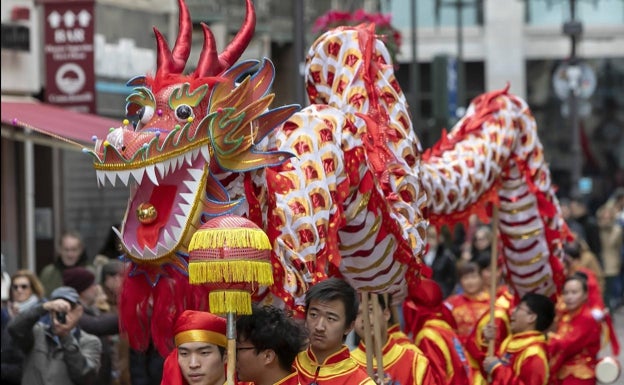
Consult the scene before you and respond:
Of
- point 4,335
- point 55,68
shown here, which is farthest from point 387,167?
point 55,68

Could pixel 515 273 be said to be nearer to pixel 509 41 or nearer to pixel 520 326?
pixel 520 326

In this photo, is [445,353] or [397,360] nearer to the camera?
[397,360]

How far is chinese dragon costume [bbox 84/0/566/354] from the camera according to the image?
8320 millimetres

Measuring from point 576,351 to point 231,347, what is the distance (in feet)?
20.2

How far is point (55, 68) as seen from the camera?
62.5 feet

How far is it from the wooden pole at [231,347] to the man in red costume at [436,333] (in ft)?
12.4

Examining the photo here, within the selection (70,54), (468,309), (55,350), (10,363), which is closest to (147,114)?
(55,350)

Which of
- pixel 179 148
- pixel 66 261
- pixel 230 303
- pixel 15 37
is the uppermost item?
pixel 15 37

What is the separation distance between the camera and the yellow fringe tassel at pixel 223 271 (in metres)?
7.16

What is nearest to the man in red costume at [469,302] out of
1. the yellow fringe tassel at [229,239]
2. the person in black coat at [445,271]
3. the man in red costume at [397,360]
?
the man in red costume at [397,360]

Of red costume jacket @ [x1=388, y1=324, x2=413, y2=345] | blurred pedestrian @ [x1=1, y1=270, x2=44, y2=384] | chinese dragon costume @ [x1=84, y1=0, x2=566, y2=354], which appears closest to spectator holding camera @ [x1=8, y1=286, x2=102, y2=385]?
blurred pedestrian @ [x1=1, y1=270, x2=44, y2=384]

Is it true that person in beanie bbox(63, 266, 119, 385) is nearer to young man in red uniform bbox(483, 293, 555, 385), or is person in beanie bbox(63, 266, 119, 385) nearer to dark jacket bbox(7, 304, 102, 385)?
dark jacket bbox(7, 304, 102, 385)

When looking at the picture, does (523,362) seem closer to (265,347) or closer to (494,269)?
(494,269)

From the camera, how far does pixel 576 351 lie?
1276 centimetres
